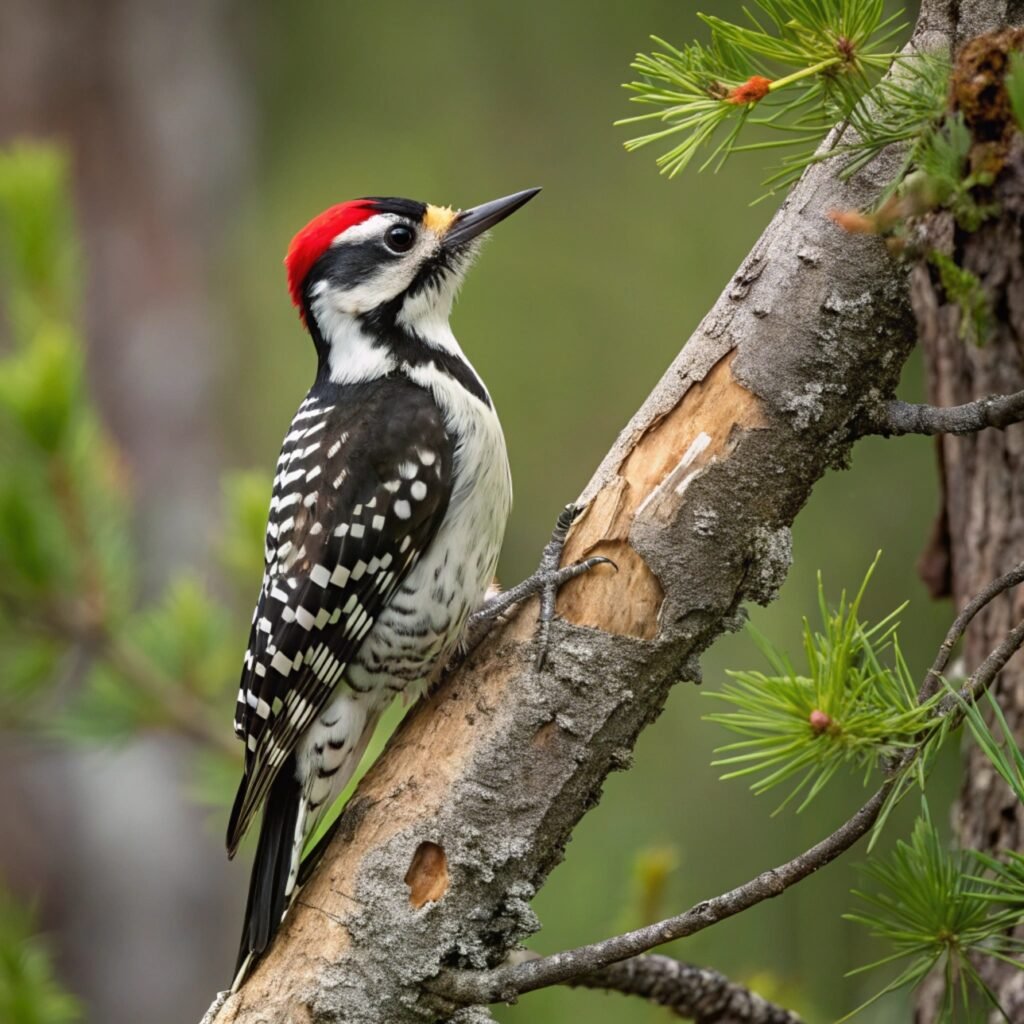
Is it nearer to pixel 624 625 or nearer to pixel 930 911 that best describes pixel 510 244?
pixel 624 625

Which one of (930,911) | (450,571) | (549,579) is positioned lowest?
(930,911)

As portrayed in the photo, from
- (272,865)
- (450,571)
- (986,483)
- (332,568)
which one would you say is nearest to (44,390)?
→ (332,568)

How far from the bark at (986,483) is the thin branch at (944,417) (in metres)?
0.37

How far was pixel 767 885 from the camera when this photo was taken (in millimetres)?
1678

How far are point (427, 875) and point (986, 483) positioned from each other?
1281 mm

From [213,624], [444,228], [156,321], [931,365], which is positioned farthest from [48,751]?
[931,365]

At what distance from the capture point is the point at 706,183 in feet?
18.9

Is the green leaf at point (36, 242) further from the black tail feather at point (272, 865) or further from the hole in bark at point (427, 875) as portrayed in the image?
the hole in bark at point (427, 875)

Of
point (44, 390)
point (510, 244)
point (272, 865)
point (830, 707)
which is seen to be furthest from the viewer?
point (510, 244)

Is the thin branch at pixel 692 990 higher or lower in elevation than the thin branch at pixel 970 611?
lower

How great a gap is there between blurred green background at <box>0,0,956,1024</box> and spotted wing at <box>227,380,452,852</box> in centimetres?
216

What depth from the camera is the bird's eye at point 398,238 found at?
10.1ft

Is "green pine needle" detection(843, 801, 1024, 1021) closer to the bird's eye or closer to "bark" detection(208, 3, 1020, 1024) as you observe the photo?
"bark" detection(208, 3, 1020, 1024)

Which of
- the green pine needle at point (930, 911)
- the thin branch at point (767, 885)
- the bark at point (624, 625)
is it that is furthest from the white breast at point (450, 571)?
the green pine needle at point (930, 911)
